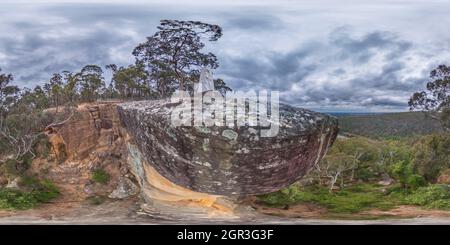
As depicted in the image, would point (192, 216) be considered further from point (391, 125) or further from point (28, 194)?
point (391, 125)

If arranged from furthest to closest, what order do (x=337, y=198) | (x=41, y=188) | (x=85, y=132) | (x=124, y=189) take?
1. (x=85, y=132)
2. (x=124, y=189)
3. (x=41, y=188)
4. (x=337, y=198)

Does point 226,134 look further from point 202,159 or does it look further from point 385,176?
point 385,176

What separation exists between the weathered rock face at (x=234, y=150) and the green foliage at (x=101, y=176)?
2891mm

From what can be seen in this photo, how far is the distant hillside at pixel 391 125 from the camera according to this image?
972cm

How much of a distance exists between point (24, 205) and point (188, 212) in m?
3.15

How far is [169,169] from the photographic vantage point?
21.4 ft

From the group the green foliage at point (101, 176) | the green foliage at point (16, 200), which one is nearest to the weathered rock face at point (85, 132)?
the green foliage at point (101, 176)

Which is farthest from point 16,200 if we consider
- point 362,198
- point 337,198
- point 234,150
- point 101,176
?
point 362,198

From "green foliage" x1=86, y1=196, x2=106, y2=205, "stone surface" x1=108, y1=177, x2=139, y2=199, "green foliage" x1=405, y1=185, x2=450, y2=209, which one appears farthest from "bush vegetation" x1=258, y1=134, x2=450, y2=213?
"green foliage" x1=86, y1=196, x2=106, y2=205

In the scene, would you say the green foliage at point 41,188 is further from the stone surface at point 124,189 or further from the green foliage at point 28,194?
the stone surface at point 124,189

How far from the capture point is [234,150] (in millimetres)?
5750

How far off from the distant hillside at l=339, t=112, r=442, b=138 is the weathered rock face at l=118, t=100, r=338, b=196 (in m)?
2.98

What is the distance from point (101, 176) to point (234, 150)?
4.42 m
